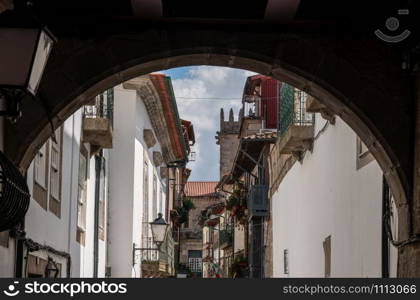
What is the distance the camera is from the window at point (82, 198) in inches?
635

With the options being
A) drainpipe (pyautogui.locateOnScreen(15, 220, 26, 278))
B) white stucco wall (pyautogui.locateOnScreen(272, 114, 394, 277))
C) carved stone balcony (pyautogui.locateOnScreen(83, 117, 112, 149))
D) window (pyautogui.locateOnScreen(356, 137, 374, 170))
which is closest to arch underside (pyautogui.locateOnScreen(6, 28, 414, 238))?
drainpipe (pyautogui.locateOnScreen(15, 220, 26, 278))

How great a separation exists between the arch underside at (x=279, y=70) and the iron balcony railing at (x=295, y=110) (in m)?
6.78

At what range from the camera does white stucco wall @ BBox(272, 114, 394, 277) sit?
1102cm

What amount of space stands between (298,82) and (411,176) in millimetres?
1400

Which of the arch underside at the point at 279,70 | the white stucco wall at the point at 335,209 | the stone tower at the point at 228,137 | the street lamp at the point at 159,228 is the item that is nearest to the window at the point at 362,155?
the white stucco wall at the point at 335,209

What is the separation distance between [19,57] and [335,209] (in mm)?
8332

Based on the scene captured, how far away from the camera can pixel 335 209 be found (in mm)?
13773

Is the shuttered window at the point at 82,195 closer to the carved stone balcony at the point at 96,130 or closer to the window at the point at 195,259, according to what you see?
the carved stone balcony at the point at 96,130

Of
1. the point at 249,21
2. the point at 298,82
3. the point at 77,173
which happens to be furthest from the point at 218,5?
the point at 77,173

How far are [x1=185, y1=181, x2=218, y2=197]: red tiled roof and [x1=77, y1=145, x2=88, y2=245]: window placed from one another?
68.0 m

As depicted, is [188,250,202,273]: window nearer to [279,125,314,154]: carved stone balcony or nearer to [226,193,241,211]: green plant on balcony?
[226,193,241,211]: green plant on balcony

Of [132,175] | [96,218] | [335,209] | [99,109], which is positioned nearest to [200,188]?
[132,175]

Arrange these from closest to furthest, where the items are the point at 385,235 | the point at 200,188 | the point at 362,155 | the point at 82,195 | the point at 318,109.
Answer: the point at 385,235, the point at 362,155, the point at 318,109, the point at 82,195, the point at 200,188

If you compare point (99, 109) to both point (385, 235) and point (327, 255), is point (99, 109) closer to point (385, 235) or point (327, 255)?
point (327, 255)
